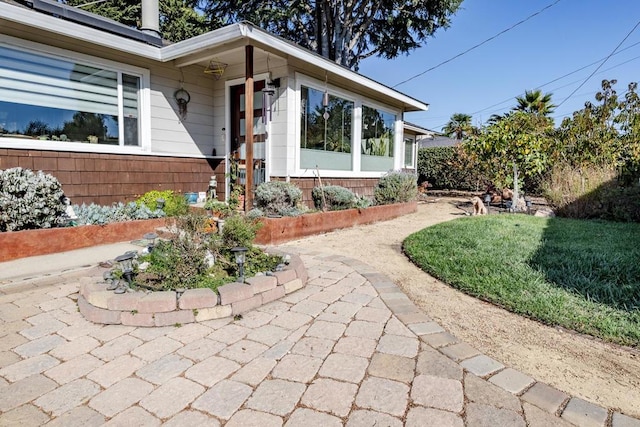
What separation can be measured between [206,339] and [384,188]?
7.07m

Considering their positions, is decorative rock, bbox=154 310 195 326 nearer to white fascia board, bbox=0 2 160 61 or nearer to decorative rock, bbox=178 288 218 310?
decorative rock, bbox=178 288 218 310

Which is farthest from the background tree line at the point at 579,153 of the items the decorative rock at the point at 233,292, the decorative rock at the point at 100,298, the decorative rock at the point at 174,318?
the decorative rock at the point at 100,298

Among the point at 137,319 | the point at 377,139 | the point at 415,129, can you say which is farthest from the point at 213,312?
the point at 415,129

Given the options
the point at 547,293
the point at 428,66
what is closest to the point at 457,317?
the point at 547,293

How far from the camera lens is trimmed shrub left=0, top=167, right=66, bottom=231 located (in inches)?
160

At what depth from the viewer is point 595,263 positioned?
3801 mm

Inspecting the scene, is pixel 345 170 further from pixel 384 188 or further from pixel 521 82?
pixel 521 82

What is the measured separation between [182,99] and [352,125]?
3803 millimetres

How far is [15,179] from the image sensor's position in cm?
414

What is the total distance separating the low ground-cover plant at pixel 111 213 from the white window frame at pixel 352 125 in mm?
2615

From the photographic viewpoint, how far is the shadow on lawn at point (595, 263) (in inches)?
121

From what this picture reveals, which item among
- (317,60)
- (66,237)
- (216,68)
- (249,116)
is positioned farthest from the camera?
(216,68)

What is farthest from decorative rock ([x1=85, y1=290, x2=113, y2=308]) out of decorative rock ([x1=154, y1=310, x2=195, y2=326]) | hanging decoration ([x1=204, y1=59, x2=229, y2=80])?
hanging decoration ([x1=204, y1=59, x2=229, y2=80])

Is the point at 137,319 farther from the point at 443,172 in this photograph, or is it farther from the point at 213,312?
the point at 443,172
